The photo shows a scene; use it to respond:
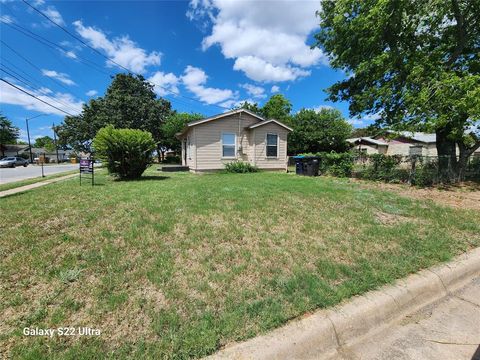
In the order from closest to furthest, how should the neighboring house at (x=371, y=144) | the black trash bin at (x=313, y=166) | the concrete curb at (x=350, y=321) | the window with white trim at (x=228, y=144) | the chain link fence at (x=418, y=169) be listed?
the concrete curb at (x=350, y=321), the chain link fence at (x=418, y=169), the black trash bin at (x=313, y=166), the window with white trim at (x=228, y=144), the neighboring house at (x=371, y=144)

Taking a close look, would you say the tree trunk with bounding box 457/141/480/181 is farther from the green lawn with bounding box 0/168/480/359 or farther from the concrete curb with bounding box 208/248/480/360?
the concrete curb with bounding box 208/248/480/360

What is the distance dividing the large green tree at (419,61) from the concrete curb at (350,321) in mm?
7150

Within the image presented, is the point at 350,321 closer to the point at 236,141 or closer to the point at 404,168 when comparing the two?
the point at 404,168

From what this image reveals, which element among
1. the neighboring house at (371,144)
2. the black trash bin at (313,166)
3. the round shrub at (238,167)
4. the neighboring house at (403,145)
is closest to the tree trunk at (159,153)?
the round shrub at (238,167)

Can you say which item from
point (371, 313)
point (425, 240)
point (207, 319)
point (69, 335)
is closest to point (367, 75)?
point (425, 240)

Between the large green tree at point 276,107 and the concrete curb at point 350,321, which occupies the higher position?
the large green tree at point 276,107

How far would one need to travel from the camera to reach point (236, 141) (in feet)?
47.2

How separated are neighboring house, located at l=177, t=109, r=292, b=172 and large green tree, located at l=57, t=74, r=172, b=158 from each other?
784 inches

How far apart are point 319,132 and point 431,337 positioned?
2476 cm

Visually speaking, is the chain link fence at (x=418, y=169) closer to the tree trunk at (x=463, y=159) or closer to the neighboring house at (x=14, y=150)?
the tree trunk at (x=463, y=159)

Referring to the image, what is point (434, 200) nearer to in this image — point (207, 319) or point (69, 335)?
point (207, 319)

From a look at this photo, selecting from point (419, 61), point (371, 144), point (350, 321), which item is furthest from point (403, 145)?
point (350, 321)

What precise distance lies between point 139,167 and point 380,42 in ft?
40.9

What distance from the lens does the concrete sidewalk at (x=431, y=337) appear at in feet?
6.52
